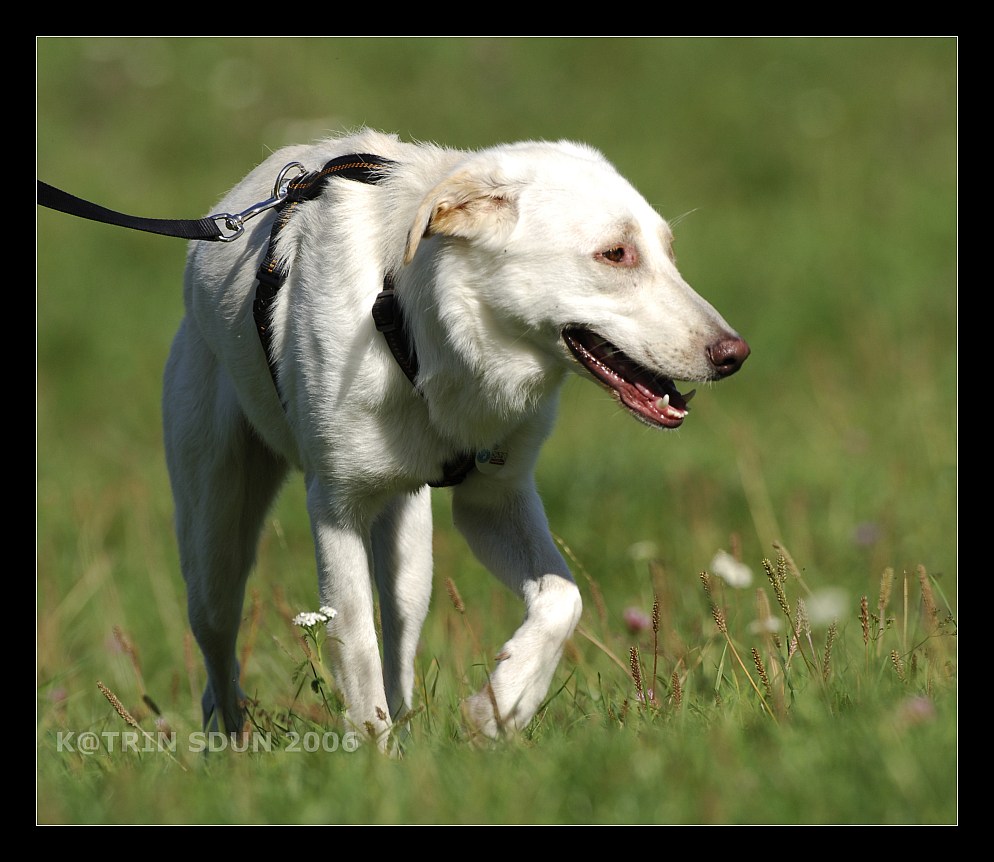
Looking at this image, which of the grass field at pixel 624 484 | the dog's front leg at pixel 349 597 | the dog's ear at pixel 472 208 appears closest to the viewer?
the grass field at pixel 624 484

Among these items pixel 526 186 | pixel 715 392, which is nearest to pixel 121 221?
pixel 526 186

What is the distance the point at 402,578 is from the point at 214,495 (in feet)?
2.45

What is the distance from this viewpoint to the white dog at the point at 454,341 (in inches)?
139

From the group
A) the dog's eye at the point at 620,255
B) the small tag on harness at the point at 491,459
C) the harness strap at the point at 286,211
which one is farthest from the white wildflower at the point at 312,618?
the dog's eye at the point at 620,255

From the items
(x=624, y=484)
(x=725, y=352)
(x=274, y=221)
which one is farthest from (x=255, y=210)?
(x=624, y=484)

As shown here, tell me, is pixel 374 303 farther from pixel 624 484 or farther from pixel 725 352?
pixel 624 484

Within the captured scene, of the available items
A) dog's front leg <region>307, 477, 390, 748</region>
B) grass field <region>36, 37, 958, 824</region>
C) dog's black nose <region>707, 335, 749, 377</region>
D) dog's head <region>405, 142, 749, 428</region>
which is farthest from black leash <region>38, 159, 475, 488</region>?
grass field <region>36, 37, 958, 824</region>

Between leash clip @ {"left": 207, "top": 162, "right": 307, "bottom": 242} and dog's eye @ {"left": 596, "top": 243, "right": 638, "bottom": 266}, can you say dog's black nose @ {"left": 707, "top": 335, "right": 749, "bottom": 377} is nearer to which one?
dog's eye @ {"left": 596, "top": 243, "right": 638, "bottom": 266}

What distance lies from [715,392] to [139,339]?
5176mm

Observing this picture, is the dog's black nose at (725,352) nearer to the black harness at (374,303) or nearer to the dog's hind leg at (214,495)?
the black harness at (374,303)

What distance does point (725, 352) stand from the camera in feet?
11.4

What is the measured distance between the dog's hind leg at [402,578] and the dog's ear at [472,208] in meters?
1.28

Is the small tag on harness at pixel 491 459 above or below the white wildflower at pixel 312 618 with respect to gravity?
above

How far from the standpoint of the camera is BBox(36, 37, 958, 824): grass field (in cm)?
297
